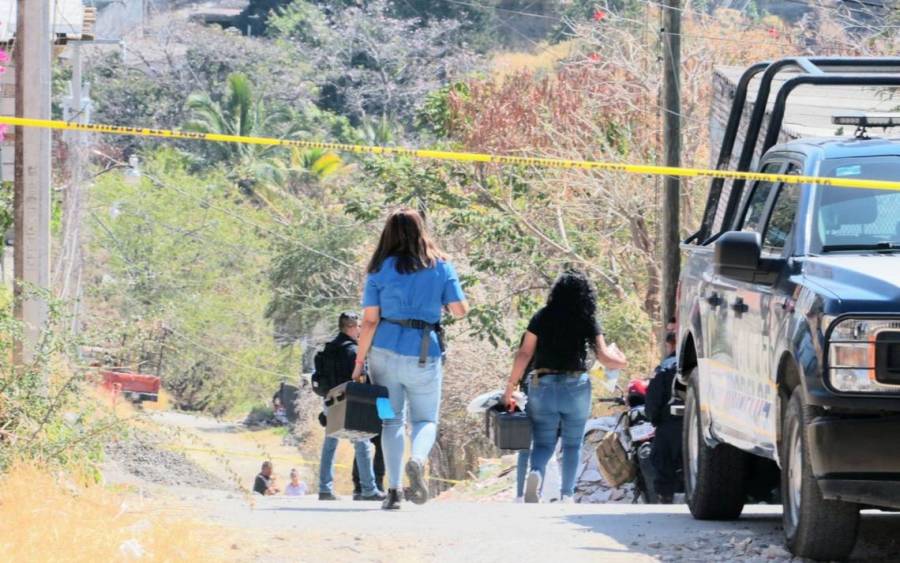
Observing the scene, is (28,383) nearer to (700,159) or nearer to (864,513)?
(864,513)

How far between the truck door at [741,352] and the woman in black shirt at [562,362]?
7.56 feet

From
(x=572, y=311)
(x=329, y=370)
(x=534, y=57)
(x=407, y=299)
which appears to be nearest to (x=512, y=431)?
(x=572, y=311)

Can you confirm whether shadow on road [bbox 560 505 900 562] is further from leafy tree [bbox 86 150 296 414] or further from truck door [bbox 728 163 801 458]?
leafy tree [bbox 86 150 296 414]

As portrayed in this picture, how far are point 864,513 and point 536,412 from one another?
288cm

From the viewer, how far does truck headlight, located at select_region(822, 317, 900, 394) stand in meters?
6.66

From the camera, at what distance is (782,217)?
325 inches

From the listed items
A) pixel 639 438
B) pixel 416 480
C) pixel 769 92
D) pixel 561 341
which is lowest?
pixel 639 438

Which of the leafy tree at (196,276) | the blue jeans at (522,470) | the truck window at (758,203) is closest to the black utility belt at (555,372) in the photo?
the blue jeans at (522,470)

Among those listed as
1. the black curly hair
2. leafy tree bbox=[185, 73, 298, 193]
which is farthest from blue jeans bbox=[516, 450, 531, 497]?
leafy tree bbox=[185, 73, 298, 193]

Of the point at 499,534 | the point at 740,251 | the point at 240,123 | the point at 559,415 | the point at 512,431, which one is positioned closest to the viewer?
the point at 740,251

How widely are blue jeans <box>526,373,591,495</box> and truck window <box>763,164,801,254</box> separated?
3.43m

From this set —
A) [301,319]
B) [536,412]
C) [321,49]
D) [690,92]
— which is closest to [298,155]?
[301,319]

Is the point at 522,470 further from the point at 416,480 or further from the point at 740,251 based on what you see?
the point at 740,251

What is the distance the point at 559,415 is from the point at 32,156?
18.0 feet
